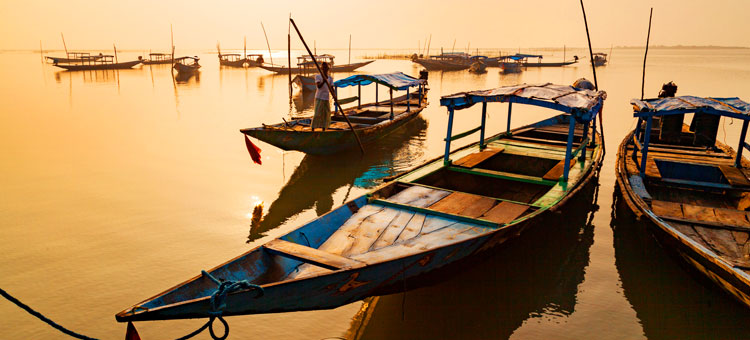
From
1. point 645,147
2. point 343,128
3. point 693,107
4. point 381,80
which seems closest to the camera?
point 693,107

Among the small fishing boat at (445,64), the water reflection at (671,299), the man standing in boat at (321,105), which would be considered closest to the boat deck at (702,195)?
the water reflection at (671,299)

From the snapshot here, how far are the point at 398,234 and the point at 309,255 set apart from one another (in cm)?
128

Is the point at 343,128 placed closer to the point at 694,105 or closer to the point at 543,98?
the point at 543,98

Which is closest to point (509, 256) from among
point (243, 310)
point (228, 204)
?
point (243, 310)

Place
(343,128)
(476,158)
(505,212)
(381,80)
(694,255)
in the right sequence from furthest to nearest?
(381,80)
(343,128)
(476,158)
(505,212)
(694,255)

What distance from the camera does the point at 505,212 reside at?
18.4 ft

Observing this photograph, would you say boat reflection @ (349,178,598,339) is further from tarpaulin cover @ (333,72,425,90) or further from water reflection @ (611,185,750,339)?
tarpaulin cover @ (333,72,425,90)

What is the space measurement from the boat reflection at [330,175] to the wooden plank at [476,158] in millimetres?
2762

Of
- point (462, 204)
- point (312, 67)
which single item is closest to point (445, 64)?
point (312, 67)

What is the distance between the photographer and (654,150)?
8.68 m

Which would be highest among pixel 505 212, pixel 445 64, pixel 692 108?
pixel 445 64

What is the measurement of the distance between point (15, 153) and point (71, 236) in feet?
23.5

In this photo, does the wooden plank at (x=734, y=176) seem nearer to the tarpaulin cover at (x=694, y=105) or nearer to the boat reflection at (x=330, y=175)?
the tarpaulin cover at (x=694, y=105)

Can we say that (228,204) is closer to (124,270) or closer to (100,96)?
(124,270)
